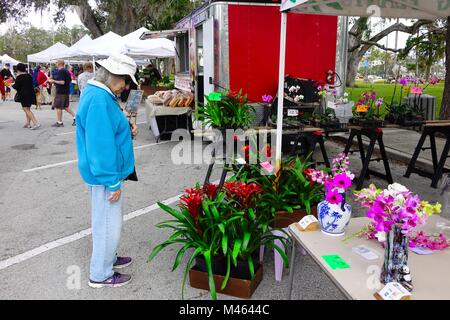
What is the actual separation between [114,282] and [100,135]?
1209mm

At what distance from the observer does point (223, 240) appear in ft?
9.41

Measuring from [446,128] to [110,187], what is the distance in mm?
4635

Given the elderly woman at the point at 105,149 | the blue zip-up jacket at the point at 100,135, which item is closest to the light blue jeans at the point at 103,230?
the elderly woman at the point at 105,149

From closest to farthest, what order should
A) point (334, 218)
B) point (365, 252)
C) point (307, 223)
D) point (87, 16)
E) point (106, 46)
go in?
point (365, 252), point (334, 218), point (307, 223), point (106, 46), point (87, 16)

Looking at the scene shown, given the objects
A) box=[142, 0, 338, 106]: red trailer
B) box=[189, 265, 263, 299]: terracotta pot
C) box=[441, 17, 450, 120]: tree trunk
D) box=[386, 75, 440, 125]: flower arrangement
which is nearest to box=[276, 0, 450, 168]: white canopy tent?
box=[386, 75, 440, 125]: flower arrangement

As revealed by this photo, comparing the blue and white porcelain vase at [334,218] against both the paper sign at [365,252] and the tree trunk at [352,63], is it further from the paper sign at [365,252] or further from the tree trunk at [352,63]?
the tree trunk at [352,63]

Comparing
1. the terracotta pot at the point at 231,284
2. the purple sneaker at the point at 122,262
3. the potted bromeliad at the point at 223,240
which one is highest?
the potted bromeliad at the point at 223,240

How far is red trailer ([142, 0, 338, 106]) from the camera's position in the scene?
6836mm

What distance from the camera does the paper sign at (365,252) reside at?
6.89 ft

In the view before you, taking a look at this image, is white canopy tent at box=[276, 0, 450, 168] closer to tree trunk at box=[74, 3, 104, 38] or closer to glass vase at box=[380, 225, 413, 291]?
glass vase at box=[380, 225, 413, 291]

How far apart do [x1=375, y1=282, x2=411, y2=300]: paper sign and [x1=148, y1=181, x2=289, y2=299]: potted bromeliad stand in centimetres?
119

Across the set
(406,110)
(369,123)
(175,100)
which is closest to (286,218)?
(369,123)

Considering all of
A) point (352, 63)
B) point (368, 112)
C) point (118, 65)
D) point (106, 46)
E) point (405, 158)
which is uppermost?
point (106, 46)

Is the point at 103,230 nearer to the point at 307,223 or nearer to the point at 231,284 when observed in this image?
the point at 231,284
